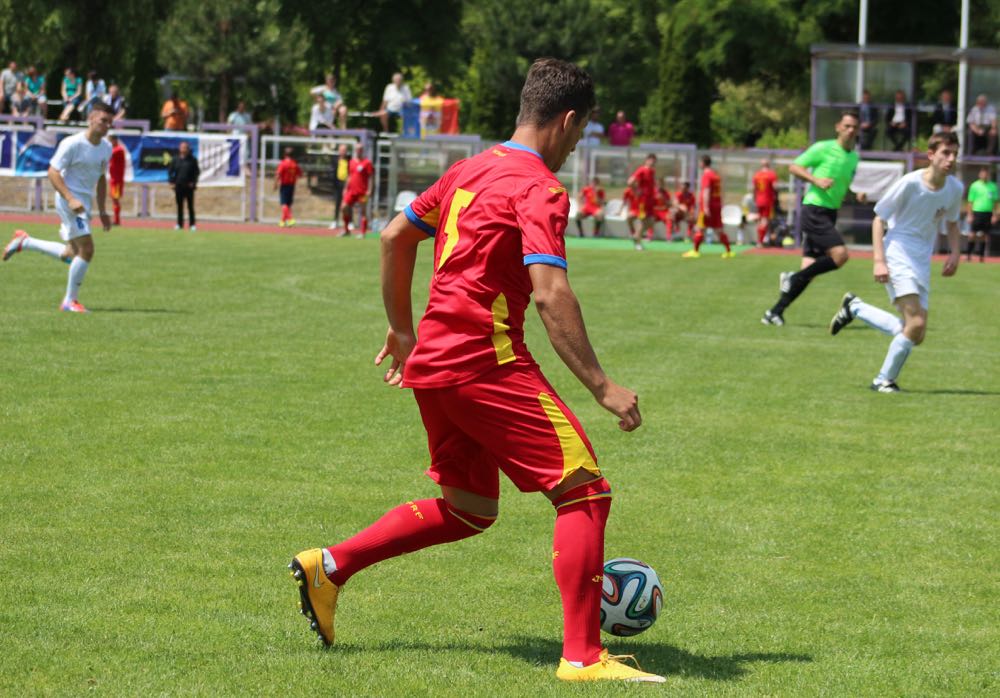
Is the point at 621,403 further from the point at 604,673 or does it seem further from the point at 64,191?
the point at 64,191

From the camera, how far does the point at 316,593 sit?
16.9 ft

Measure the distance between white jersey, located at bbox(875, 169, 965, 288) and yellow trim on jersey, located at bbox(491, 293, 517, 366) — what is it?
7845 mm

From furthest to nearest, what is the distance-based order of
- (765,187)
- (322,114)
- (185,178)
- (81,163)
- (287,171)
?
(322,114)
(287,171)
(765,187)
(185,178)
(81,163)

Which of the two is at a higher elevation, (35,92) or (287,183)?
(35,92)

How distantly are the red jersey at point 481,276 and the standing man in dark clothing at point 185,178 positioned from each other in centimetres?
3086

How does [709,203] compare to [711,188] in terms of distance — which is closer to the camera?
[711,188]

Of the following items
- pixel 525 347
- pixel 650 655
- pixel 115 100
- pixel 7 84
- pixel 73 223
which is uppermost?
pixel 7 84

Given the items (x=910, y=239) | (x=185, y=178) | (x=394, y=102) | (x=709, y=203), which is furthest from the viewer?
(x=394, y=102)

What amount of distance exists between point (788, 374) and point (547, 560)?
7007 millimetres

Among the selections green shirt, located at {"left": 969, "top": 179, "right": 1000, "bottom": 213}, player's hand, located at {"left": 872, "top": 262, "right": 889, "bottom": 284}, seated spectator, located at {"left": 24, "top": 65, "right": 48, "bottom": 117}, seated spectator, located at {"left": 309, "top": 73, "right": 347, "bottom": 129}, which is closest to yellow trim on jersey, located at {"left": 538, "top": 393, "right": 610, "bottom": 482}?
player's hand, located at {"left": 872, "top": 262, "right": 889, "bottom": 284}

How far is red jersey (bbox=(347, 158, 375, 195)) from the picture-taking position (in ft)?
120

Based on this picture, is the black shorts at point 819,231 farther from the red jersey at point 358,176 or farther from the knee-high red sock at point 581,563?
the red jersey at point 358,176

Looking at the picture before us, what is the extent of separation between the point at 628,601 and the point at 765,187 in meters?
32.7

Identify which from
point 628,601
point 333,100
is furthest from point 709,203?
point 628,601
